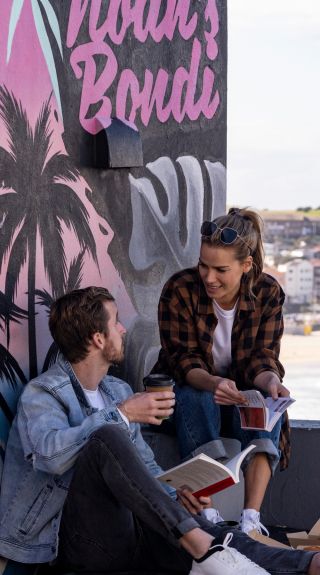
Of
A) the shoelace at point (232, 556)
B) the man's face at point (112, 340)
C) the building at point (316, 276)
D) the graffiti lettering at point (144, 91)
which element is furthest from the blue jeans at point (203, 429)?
the building at point (316, 276)

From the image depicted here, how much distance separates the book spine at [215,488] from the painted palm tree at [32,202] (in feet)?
2.76

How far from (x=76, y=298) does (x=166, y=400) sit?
1.73 ft

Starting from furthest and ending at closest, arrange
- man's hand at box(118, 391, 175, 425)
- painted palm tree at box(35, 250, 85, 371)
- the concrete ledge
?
the concrete ledge < painted palm tree at box(35, 250, 85, 371) < man's hand at box(118, 391, 175, 425)

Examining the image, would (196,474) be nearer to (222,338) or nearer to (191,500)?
(191,500)

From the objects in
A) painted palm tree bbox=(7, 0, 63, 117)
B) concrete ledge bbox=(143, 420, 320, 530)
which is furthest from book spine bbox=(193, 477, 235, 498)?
painted palm tree bbox=(7, 0, 63, 117)

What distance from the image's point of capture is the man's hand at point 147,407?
3770 mm

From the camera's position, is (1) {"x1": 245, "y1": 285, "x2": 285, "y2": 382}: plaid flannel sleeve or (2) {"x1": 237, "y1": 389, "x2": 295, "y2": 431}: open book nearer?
(2) {"x1": 237, "y1": 389, "x2": 295, "y2": 431}: open book

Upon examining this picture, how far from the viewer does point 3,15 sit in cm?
383

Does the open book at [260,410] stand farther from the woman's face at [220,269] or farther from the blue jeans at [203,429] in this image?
the woman's face at [220,269]

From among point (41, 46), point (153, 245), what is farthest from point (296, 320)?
point (41, 46)

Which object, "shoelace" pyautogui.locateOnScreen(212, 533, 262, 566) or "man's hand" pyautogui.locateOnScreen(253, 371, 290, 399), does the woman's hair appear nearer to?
"man's hand" pyautogui.locateOnScreen(253, 371, 290, 399)

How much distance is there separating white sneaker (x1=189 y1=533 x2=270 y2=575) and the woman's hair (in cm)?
152

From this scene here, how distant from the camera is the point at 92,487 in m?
3.53

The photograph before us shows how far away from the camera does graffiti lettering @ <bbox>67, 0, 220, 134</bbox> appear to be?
184 inches
